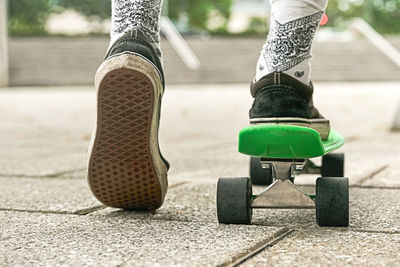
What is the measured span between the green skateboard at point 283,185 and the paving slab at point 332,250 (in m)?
0.07

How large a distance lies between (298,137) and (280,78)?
23 centimetres

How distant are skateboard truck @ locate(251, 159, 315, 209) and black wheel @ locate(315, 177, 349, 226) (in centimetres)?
3

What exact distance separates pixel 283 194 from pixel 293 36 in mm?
410

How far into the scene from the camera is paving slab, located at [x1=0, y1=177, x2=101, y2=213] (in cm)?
199

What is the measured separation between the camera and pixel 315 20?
1739 millimetres

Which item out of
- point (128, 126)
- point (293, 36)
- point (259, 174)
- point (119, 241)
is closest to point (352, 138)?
point (259, 174)

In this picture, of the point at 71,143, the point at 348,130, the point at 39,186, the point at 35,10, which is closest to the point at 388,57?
the point at 348,130

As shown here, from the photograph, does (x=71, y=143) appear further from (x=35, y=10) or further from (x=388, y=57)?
(x=35, y=10)

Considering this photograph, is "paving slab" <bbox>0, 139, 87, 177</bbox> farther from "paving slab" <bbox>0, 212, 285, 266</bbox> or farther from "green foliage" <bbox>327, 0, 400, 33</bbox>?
"green foliage" <bbox>327, 0, 400, 33</bbox>

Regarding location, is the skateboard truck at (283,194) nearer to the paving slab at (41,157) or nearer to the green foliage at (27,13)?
the paving slab at (41,157)

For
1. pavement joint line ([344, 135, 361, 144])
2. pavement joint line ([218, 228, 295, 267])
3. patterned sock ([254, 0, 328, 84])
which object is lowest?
pavement joint line ([344, 135, 361, 144])

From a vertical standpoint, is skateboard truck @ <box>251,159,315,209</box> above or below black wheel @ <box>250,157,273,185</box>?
above

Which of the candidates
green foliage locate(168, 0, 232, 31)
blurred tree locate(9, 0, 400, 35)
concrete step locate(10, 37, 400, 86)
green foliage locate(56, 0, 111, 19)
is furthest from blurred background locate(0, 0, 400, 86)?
green foliage locate(168, 0, 232, 31)

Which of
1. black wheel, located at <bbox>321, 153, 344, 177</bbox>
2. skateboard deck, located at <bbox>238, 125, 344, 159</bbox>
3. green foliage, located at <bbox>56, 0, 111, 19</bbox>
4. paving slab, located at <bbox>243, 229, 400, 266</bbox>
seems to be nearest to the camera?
paving slab, located at <bbox>243, 229, 400, 266</bbox>
